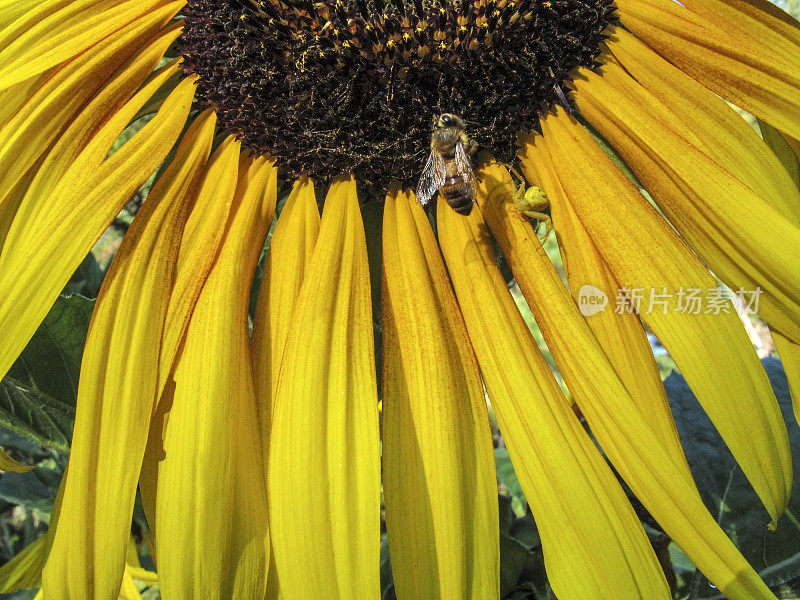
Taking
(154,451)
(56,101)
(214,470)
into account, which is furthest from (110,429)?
(56,101)

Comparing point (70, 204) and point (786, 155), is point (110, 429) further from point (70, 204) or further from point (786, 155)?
point (786, 155)

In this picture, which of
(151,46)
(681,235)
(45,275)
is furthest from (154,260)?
(681,235)

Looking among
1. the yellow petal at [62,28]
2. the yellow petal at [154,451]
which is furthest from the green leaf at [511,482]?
the yellow petal at [62,28]

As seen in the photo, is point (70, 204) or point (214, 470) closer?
point (214, 470)

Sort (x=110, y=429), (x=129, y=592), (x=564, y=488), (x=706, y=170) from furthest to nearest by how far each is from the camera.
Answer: (x=129, y=592) < (x=706, y=170) < (x=110, y=429) < (x=564, y=488)

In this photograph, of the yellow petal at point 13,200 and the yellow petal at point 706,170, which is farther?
the yellow petal at point 13,200

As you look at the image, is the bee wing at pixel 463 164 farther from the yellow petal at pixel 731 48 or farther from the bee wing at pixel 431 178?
the yellow petal at pixel 731 48

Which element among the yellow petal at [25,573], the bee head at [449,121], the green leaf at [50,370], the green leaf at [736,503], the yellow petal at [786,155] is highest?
the bee head at [449,121]
